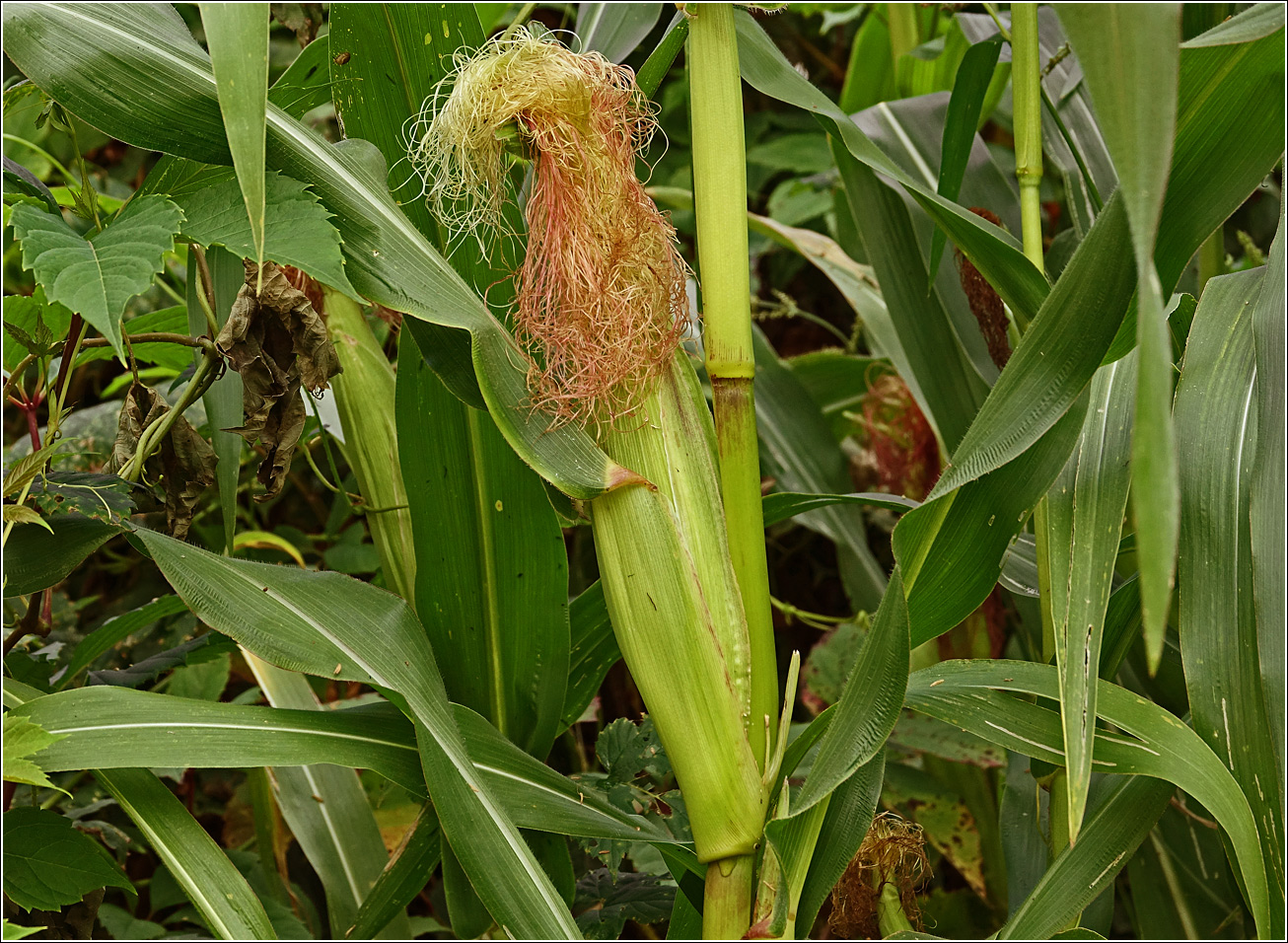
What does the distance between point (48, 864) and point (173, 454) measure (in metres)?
0.25

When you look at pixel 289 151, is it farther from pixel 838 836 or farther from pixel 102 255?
pixel 838 836

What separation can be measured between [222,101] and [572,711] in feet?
1.58

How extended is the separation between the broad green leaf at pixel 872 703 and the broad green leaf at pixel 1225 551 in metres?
0.17

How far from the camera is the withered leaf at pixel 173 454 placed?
609mm

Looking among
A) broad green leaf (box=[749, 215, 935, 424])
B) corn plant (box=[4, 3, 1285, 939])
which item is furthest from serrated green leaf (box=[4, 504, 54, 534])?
broad green leaf (box=[749, 215, 935, 424])

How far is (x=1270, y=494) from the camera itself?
485mm

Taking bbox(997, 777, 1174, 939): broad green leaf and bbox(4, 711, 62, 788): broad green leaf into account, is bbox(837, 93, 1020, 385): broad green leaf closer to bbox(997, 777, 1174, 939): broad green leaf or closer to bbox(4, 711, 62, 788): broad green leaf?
bbox(997, 777, 1174, 939): broad green leaf

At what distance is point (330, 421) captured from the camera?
0.84 metres

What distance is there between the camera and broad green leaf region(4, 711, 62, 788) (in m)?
0.42

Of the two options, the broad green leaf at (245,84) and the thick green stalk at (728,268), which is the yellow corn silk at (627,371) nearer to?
the thick green stalk at (728,268)

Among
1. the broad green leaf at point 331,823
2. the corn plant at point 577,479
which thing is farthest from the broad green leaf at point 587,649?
the broad green leaf at point 331,823

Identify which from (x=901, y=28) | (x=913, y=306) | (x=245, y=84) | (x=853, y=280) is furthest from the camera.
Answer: (x=901, y=28)

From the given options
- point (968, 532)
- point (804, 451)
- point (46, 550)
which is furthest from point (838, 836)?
point (804, 451)

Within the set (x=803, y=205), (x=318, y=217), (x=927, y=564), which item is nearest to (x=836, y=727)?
(x=927, y=564)
